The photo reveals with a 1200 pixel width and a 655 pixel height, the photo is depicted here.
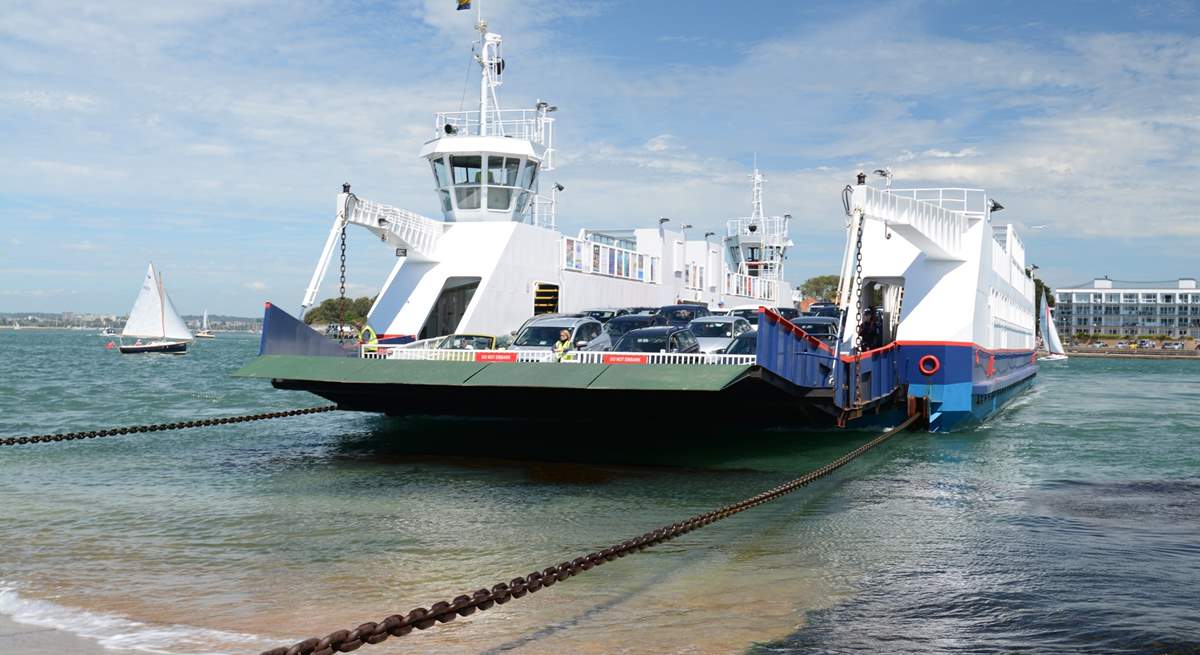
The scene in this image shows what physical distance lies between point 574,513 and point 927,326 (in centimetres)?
1123

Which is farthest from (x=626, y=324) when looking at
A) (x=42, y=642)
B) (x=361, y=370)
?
(x=42, y=642)

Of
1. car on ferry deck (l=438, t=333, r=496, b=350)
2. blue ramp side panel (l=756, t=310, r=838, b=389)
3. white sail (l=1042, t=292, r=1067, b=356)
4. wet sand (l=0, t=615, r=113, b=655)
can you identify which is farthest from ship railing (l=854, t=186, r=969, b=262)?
white sail (l=1042, t=292, r=1067, b=356)

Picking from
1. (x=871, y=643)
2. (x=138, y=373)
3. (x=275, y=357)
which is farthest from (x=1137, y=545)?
(x=138, y=373)

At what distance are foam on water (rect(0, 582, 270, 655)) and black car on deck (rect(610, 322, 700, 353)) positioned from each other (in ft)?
40.1

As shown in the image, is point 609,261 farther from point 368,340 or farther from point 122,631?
point 122,631

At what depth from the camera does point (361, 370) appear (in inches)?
625

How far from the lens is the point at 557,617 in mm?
8180

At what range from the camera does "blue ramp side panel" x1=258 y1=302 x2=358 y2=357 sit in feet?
55.6

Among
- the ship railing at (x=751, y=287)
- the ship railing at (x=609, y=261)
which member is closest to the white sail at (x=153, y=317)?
the ship railing at (x=751, y=287)

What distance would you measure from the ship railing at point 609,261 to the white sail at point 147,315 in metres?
63.5

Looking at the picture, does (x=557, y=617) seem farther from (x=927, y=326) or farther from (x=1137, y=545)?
(x=927, y=326)

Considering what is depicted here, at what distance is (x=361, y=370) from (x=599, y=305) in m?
17.9

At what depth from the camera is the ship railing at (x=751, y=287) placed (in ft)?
167

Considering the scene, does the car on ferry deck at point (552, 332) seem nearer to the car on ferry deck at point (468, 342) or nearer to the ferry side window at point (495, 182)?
the car on ferry deck at point (468, 342)
